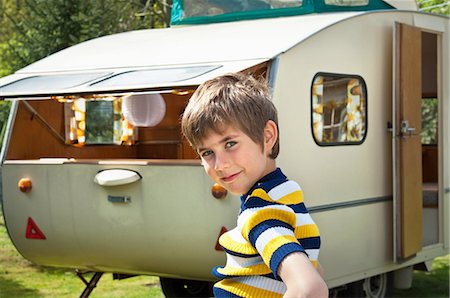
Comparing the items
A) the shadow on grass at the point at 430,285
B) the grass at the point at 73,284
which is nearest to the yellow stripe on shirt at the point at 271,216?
the grass at the point at 73,284

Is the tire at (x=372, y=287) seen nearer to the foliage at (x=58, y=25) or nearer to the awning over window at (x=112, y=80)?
the awning over window at (x=112, y=80)

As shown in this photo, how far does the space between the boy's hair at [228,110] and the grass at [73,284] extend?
6.76 m

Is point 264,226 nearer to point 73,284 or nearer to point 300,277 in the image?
point 300,277

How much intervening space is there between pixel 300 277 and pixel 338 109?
5389 millimetres

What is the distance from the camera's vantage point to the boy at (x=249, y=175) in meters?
2.51

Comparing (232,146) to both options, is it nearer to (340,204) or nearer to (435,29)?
(340,204)

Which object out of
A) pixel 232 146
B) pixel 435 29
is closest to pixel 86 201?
pixel 435 29

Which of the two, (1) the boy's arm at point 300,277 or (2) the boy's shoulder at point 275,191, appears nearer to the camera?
(1) the boy's arm at point 300,277

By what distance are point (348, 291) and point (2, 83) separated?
3.31 m

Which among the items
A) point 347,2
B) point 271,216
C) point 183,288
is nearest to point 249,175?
point 271,216

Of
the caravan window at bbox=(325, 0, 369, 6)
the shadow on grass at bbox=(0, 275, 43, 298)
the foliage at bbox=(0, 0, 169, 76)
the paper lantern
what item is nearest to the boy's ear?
the caravan window at bbox=(325, 0, 369, 6)

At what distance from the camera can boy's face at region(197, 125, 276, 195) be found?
8.36 feet

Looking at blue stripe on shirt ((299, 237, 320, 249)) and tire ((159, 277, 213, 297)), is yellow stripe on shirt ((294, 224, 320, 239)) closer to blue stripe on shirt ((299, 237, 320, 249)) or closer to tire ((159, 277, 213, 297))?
blue stripe on shirt ((299, 237, 320, 249))

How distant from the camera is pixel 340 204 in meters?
7.48
